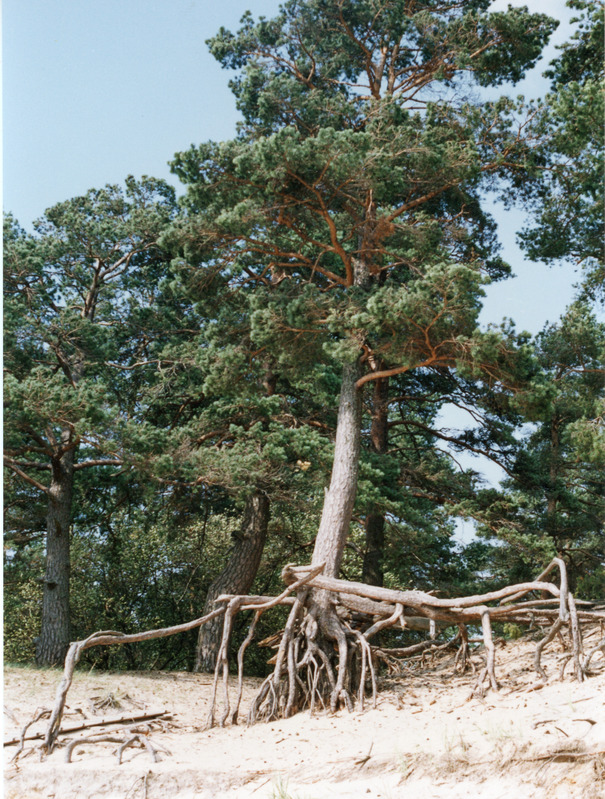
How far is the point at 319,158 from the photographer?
6.79m

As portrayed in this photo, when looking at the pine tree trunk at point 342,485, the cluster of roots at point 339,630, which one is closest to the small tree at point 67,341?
the pine tree trunk at point 342,485

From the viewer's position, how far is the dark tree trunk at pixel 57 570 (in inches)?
357

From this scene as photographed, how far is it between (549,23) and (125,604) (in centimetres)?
1069

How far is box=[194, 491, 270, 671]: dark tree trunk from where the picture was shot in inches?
374

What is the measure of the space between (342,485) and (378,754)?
341 centimetres

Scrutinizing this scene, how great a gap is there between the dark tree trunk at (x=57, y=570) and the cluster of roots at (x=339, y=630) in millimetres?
3520

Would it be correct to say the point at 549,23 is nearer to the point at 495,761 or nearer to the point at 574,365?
the point at 574,365

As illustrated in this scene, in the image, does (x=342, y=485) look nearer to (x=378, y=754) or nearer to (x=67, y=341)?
(x=378, y=754)

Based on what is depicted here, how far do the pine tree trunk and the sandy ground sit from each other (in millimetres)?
1600

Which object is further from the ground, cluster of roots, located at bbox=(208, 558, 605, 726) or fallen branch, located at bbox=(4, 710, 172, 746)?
cluster of roots, located at bbox=(208, 558, 605, 726)

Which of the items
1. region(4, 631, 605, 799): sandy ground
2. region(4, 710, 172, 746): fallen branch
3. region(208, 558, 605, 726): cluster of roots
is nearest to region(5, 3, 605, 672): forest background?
region(208, 558, 605, 726): cluster of roots

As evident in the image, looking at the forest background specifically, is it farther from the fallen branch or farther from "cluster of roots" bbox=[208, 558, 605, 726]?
the fallen branch

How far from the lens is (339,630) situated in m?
6.40

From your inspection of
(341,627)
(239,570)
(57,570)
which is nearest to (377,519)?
(239,570)
